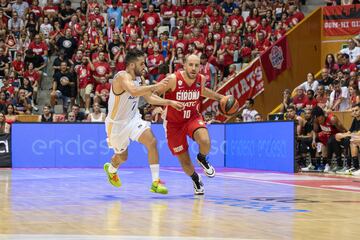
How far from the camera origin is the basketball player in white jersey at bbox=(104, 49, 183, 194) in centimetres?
1220

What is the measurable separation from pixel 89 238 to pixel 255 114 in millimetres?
16011

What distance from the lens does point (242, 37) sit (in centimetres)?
2734

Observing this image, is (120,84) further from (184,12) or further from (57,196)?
(184,12)

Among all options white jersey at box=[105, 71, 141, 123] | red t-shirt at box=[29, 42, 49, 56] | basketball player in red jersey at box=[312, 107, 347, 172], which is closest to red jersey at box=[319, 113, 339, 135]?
basketball player in red jersey at box=[312, 107, 347, 172]

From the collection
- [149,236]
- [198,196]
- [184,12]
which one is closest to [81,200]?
[198,196]

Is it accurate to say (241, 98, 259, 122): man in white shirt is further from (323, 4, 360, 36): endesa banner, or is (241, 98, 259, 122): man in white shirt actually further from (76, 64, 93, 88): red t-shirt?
(323, 4, 360, 36): endesa banner

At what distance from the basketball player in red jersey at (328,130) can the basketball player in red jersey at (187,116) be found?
7.57 metres

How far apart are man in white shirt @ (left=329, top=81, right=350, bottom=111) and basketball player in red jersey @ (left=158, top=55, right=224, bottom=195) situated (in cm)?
970

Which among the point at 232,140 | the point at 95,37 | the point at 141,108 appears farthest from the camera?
the point at 95,37

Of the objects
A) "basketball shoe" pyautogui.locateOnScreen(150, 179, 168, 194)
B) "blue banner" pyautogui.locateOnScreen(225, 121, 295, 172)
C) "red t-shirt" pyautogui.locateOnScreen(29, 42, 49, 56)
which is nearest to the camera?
"basketball shoe" pyautogui.locateOnScreen(150, 179, 168, 194)

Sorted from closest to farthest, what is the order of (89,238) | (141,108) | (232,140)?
(89,238) → (232,140) → (141,108)

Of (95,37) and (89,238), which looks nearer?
(89,238)

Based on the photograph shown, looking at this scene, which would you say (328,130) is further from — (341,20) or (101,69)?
(341,20)

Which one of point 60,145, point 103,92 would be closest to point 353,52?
point 103,92
